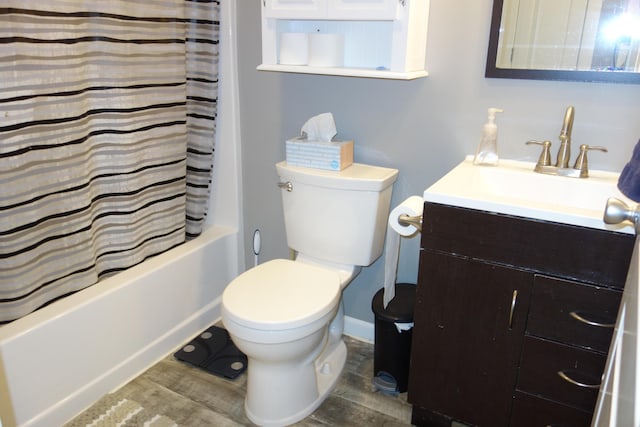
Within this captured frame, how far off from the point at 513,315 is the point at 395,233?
1.51 feet

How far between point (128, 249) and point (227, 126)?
2.23ft

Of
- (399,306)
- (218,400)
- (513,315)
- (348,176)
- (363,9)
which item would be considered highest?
(363,9)

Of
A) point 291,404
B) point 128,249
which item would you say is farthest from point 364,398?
point 128,249

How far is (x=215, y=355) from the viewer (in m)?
2.09

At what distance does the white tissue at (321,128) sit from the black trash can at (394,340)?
2.08 feet

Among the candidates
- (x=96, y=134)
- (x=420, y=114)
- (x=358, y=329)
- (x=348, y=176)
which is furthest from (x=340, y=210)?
(x=96, y=134)

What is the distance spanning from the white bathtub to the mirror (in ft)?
4.59

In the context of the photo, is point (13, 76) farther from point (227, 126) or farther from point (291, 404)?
point (291, 404)

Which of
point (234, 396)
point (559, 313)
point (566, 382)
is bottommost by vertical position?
point (234, 396)

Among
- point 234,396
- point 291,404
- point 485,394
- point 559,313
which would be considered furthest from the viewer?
point 234,396

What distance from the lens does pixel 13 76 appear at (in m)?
1.42

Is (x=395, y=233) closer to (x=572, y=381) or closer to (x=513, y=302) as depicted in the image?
(x=513, y=302)

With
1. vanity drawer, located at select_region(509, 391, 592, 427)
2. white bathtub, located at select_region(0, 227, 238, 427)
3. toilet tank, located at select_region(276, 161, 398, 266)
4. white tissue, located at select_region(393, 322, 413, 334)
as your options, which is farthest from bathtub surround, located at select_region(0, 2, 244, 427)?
vanity drawer, located at select_region(509, 391, 592, 427)

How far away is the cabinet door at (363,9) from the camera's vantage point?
1.58 meters
